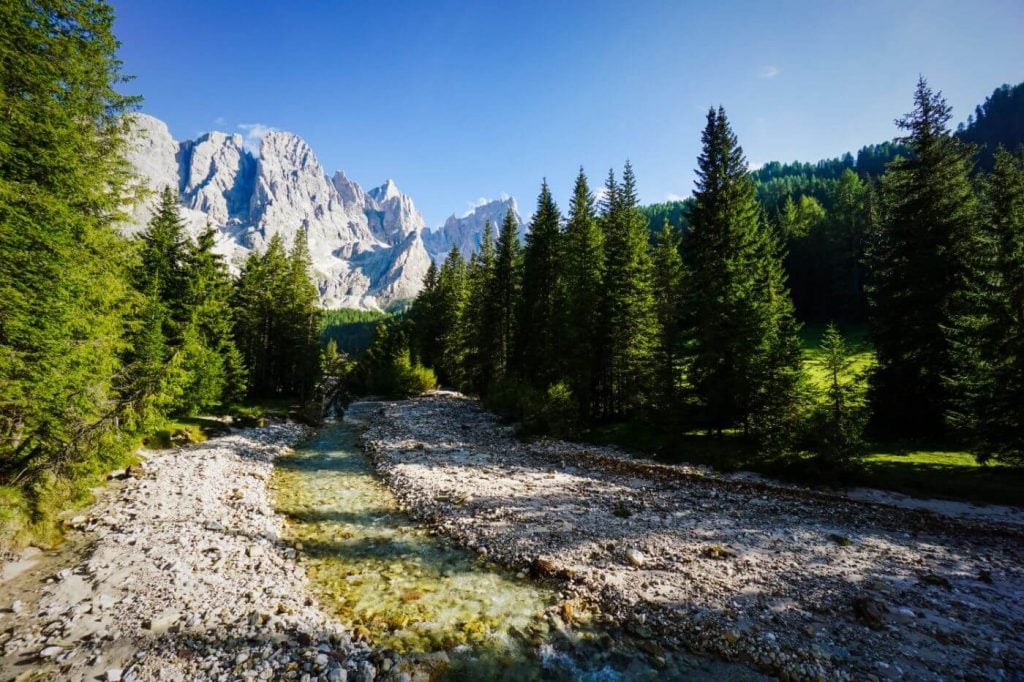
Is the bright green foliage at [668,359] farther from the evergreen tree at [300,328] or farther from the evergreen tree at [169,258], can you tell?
the evergreen tree at [300,328]

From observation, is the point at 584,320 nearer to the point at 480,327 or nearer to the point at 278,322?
the point at 480,327

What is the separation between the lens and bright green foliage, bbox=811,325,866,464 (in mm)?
16547

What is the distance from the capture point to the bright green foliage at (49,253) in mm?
9688

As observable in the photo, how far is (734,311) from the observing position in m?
22.6

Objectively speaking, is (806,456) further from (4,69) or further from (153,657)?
(4,69)

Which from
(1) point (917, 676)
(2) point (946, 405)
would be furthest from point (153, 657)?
(2) point (946, 405)

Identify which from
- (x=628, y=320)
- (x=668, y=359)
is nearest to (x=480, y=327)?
(x=628, y=320)

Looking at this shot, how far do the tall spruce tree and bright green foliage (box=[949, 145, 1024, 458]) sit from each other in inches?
89.0

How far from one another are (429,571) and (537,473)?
9171 millimetres

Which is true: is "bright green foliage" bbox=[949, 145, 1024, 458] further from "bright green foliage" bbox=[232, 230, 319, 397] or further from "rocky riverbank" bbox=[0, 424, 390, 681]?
"bright green foliage" bbox=[232, 230, 319, 397]

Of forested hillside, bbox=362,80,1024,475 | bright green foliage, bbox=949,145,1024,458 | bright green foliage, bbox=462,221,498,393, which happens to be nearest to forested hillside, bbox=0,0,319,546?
forested hillside, bbox=362,80,1024,475

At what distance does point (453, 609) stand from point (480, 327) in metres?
39.4

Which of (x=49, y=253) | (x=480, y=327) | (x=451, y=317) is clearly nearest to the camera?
(x=49, y=253)

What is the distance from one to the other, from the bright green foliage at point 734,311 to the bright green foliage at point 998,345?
598cm
